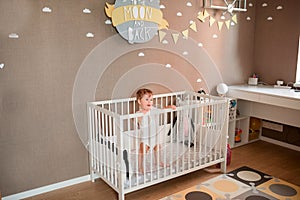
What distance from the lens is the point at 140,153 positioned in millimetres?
2410

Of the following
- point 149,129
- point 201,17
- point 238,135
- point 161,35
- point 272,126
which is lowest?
point 238,135

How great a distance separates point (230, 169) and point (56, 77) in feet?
6.47

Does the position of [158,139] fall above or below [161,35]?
below

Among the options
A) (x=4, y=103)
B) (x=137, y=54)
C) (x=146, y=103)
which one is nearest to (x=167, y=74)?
(x=137, y=54)

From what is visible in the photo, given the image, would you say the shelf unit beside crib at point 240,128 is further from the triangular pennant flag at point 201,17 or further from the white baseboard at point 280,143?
the triangular pennant flag at point 201,17

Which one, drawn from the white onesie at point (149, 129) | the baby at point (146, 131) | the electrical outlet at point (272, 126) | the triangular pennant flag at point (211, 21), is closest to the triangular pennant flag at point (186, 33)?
the triangular pennant flag at point (211, 21)

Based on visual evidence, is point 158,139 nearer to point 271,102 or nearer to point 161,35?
point 161,35

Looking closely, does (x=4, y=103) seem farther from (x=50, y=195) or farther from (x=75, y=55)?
(x=50, y=195)

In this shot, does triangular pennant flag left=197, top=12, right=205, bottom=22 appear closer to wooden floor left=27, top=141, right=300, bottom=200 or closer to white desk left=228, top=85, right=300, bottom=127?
white desk left=228, top=85, right=300, bottom=127

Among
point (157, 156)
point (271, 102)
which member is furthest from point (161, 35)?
point (271, 102)

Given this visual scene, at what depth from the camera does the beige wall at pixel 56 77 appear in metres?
2.21

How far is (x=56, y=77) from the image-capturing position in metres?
2.39

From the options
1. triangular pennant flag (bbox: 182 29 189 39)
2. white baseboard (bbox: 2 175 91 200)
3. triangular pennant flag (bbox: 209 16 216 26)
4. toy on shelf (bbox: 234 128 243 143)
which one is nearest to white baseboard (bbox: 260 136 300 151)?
toy on shelf (bbox: 234 128 243 143)

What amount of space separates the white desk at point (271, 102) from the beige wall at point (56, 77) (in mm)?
1040
